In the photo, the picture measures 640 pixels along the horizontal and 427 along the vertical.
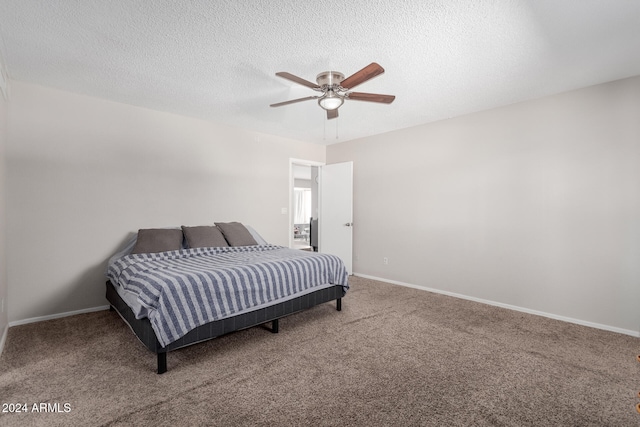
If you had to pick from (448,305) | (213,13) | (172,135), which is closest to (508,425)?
(448,305)

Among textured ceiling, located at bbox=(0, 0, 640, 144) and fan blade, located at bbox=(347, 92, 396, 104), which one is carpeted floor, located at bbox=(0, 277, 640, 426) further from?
textured ceiling, located at bbox=(0, 0, 640, 144)

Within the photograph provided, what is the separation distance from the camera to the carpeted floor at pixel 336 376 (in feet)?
5.60

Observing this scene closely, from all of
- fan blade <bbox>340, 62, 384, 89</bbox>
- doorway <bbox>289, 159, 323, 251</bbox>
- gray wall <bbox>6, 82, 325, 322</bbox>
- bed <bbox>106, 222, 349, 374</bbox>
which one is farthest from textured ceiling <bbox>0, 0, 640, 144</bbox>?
doorway <bbox>289, 159, 323, 251</bbox>

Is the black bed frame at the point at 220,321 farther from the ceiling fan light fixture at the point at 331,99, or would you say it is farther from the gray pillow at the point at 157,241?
the ceiling fan light fixture at the point at 331,99

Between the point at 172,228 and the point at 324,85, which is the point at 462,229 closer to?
the point at 324,85

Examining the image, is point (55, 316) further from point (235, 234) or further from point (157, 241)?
point (235, 234)

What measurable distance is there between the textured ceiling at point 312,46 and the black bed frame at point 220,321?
211 centimetres

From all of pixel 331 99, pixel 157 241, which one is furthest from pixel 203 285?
pixel 331 99

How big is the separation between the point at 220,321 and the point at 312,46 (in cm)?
229

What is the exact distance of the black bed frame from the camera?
7.03ft

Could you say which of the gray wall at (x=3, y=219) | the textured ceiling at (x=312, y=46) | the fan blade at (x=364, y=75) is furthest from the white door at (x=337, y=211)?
the gray wall at (x=3, y=219)

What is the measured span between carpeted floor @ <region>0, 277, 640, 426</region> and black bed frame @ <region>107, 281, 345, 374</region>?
0.16 metres

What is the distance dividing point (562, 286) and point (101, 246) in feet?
16.9

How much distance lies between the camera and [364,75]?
230 cm
